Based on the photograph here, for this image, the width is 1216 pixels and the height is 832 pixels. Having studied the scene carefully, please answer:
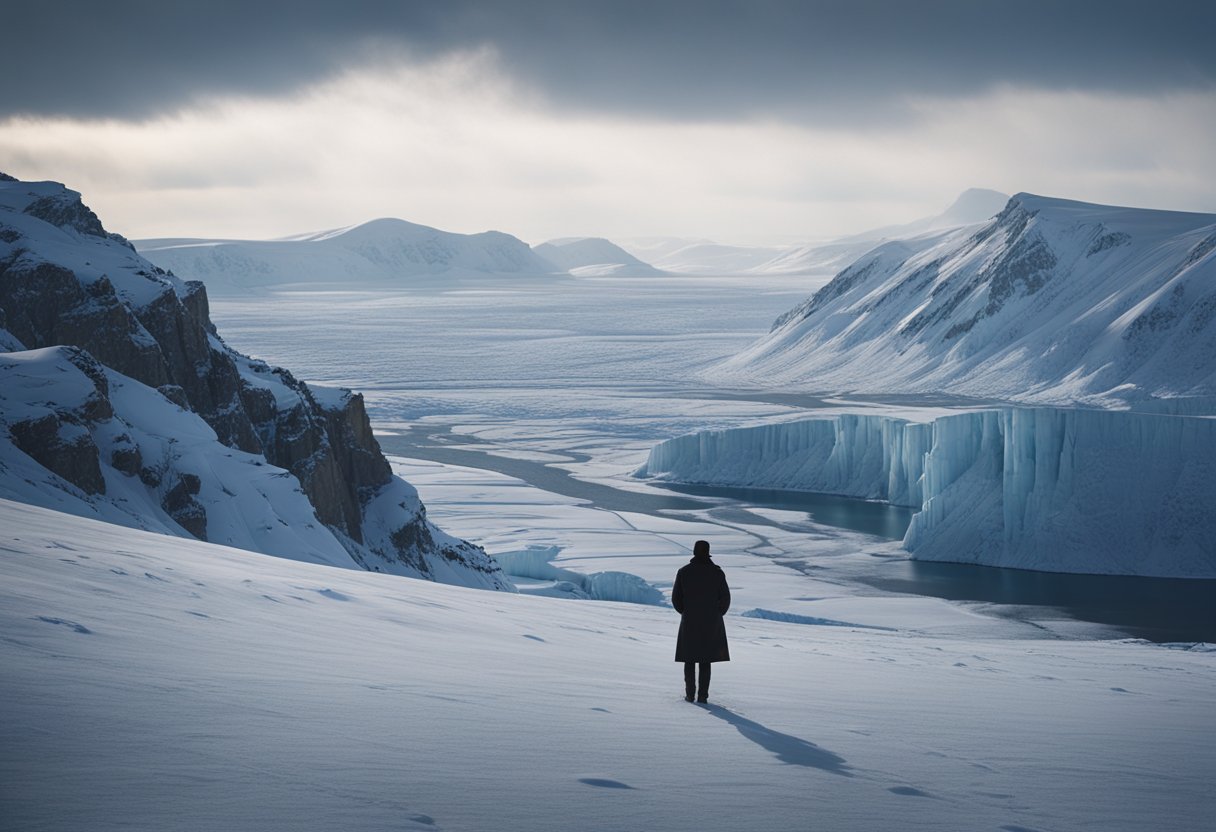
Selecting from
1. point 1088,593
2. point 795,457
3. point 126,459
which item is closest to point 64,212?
point 126,459

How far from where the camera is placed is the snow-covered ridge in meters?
31.8

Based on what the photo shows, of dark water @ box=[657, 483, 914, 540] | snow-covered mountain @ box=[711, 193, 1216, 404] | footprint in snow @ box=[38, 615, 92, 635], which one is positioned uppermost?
snow-covered mountain @ box=[711, 193, 1216, 404]

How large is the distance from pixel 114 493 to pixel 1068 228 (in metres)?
85.0

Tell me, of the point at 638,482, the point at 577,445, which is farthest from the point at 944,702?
the point at 577,445

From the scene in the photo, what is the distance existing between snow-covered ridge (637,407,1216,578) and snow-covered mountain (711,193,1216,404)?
3333cm

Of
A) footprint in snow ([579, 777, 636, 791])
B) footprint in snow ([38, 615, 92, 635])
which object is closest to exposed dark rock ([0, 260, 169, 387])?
footprint in snow ([38, 615, 92, 635])

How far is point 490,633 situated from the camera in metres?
9.07

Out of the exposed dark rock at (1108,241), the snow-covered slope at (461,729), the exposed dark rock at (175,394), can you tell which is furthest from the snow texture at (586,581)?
the exposed dark rock at (1108,241)

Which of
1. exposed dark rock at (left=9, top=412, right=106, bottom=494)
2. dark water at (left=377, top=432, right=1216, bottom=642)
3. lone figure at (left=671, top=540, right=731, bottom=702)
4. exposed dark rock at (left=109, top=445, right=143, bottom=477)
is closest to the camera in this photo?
lone figure at (left=671, top=540, right=731, bottom=702)

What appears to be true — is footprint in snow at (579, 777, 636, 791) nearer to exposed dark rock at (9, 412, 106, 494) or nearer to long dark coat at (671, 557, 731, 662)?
long dark coat at (671, 557, 731, 662)

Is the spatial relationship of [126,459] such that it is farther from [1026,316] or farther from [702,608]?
[1026,316]

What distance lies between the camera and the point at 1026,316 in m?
84.4

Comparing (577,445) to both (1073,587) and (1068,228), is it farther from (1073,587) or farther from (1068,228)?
(1068,228)

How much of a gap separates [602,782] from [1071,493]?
3066cm
